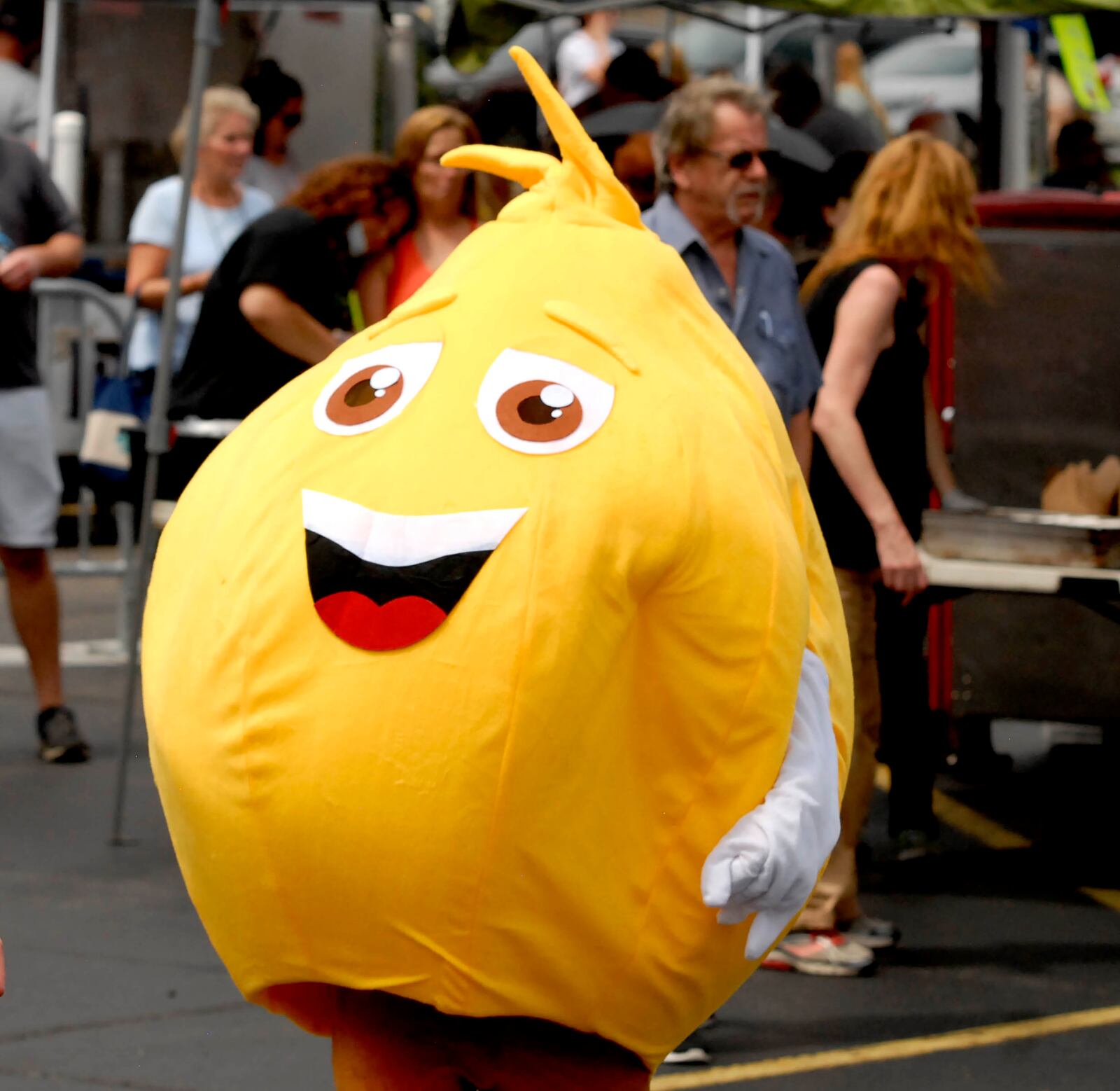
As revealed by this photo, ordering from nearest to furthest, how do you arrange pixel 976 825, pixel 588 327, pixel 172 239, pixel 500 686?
pixel 500 686 < pixel 588 327 < pixel 976 825 < pixel 172 239

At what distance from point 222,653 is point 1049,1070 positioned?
2.78 m

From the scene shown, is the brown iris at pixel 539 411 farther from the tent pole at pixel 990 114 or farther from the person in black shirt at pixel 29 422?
the tent pole at pixel 990 114

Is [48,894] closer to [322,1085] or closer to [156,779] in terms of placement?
[322,1085]

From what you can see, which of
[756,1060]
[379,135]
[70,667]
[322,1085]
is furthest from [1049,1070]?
[379,135]

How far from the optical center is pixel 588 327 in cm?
277

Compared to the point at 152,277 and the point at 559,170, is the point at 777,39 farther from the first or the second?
the point at 559,170

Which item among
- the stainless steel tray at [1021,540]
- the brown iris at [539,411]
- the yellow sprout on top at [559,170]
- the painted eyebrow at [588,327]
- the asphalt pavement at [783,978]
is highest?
the yellow sprout on top at [559,170]

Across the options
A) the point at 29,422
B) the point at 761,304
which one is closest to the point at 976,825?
the point at 761,304

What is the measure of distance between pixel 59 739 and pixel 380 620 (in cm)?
509

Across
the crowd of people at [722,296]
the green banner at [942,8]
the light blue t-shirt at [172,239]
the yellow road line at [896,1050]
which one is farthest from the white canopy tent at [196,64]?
the yellow road line at [896,1050]

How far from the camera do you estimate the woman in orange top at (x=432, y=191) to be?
6.77 m

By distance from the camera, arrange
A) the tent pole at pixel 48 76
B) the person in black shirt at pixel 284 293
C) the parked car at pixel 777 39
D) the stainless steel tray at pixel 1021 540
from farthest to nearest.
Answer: the parked car at pixel 777 39, the tent pole at pixel 48 76, the person in black shirt at pixel 284 293, the stainless steel tray at pixel 1021 540

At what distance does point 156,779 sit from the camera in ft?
9.28

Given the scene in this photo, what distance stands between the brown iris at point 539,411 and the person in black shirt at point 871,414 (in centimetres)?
266
